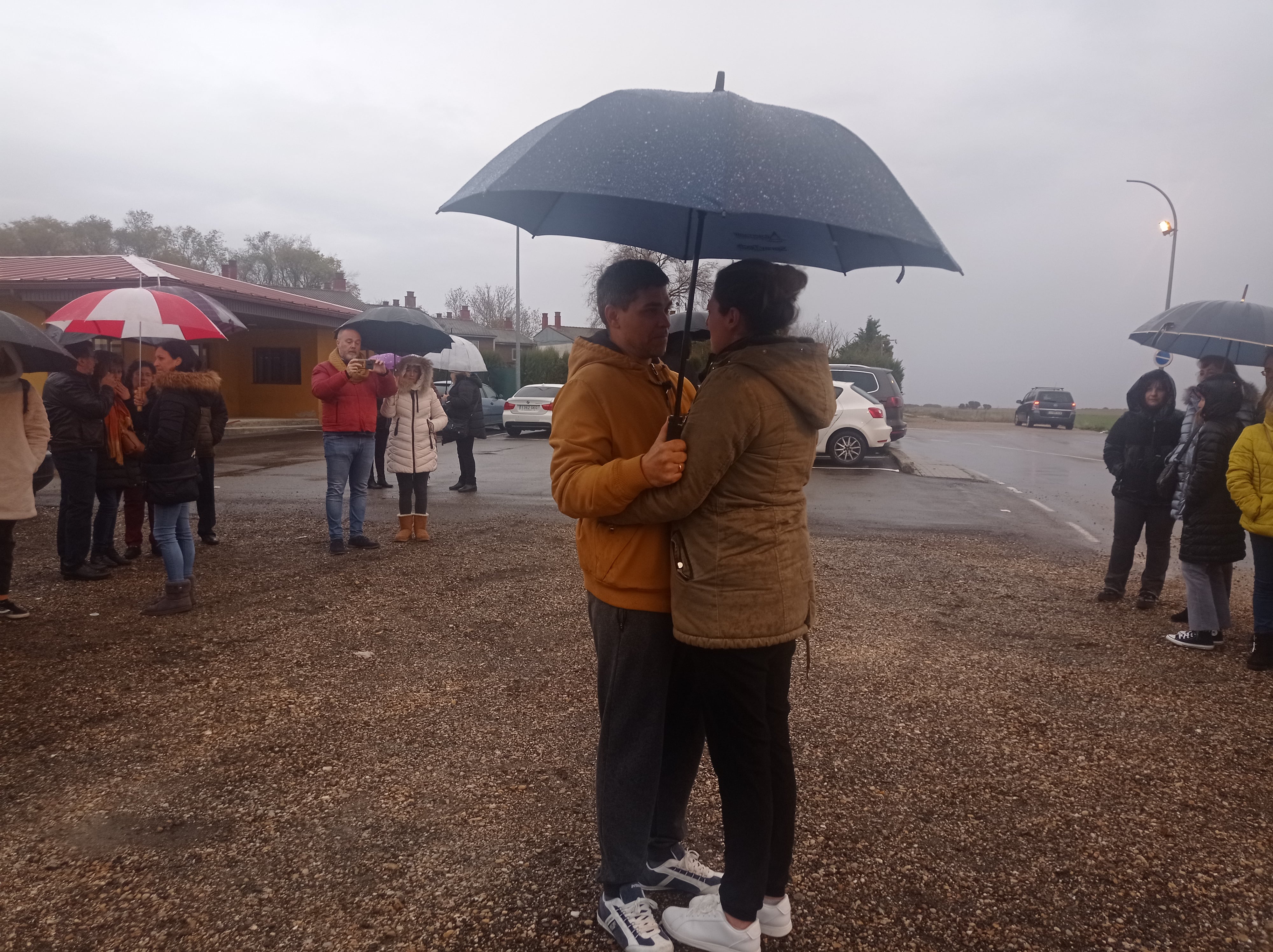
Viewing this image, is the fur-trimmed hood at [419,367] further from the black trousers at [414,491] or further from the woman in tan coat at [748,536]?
the woman in tan coat at [748,536]

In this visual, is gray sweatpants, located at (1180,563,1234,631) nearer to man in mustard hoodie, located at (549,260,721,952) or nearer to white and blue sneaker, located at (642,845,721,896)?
white and blue sneaker, located at (642,845,721,896)

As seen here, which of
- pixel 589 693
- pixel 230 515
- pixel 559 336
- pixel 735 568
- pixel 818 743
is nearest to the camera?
pixel 735 568

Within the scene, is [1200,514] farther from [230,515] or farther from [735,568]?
[230,515]

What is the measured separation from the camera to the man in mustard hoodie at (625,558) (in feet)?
7.20

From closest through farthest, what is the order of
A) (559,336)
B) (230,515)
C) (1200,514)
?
(1200,514)
(230,515)
(559,336)

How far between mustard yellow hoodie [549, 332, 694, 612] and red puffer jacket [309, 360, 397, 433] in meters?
5.26

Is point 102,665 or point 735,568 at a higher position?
point 735,568

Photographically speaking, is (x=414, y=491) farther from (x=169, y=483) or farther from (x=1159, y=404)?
(x=1159, y=404)

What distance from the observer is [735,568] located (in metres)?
2.14

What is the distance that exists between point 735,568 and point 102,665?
3.97 meters

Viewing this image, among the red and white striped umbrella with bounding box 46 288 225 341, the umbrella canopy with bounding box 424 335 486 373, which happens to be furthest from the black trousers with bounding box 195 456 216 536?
the umbrella canopy with bounding box 424 335 486 373

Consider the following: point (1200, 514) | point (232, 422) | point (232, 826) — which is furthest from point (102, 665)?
point (232, 422)

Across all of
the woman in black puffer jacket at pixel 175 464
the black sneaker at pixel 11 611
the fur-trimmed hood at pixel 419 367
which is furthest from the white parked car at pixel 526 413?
the black sneaker at pixel 11 611

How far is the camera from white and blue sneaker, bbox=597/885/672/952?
7.60 ft
